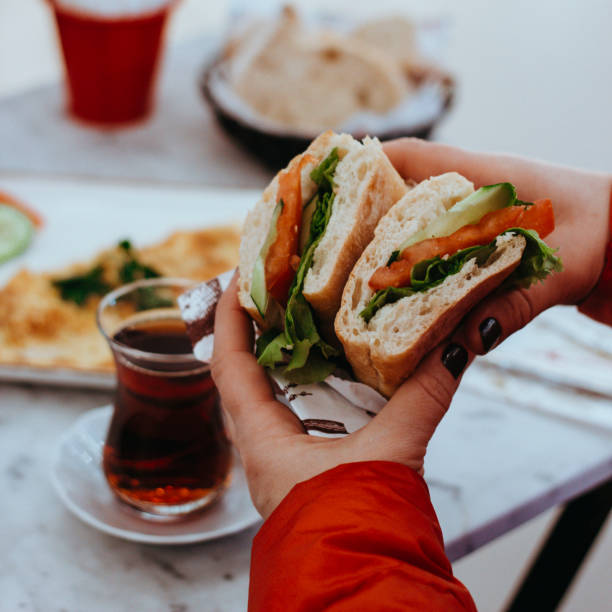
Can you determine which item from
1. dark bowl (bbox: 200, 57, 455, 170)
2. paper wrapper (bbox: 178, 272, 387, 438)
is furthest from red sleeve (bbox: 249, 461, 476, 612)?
dark bowl (bbox: 200, 57, 455, 170)

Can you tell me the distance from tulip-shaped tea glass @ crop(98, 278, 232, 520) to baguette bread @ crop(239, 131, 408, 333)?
17 cm

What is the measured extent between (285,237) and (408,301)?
0.70 ft

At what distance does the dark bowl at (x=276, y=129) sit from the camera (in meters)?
2.26

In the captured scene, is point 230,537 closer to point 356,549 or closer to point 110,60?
point 356,549

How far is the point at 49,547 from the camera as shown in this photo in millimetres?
1184

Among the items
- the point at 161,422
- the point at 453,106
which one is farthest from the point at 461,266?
the point at 453,106

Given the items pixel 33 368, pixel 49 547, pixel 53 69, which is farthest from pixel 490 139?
pixel 49 547

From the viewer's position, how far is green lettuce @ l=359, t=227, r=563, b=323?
97 centimetres

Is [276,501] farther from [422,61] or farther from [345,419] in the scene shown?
[422,61]

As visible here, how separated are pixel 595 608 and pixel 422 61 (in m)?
1.89

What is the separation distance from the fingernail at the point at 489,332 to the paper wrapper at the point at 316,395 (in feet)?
0.56

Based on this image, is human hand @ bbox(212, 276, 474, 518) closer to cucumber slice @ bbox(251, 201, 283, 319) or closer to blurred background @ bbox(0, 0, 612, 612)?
cucumber slice @ bbox(251, 201, 283, 319)

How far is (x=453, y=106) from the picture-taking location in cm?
252

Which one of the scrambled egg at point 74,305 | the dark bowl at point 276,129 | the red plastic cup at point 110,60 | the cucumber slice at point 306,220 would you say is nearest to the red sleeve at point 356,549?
the cucumber slice at point 306,220
